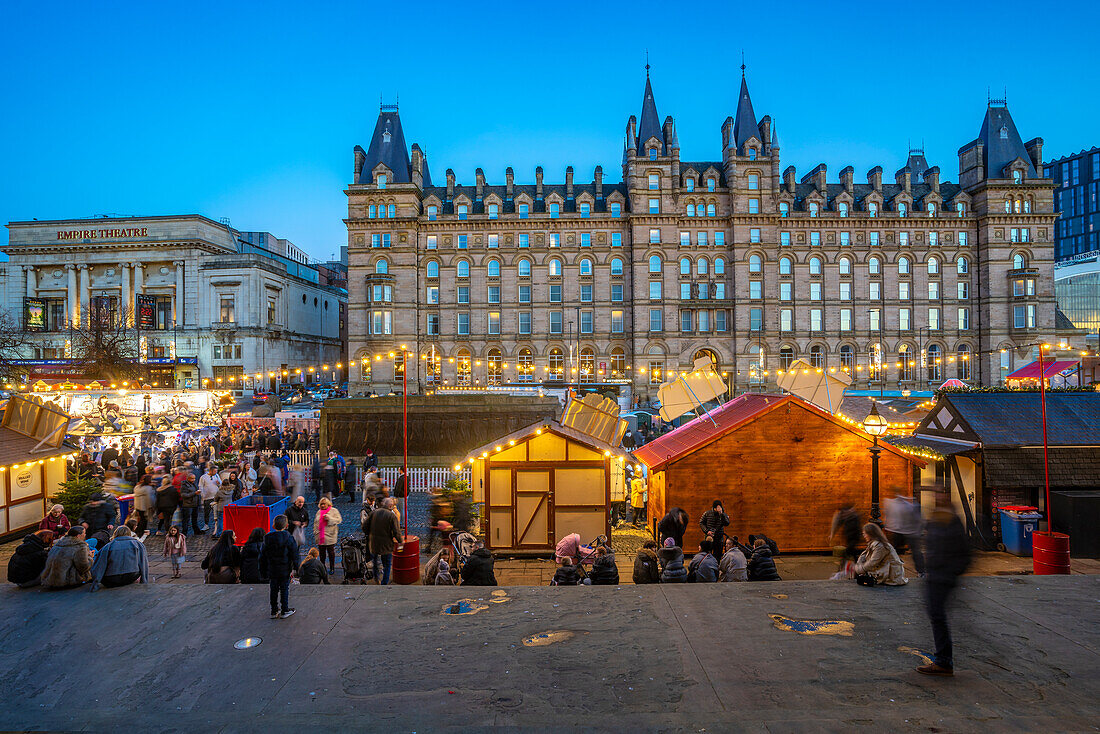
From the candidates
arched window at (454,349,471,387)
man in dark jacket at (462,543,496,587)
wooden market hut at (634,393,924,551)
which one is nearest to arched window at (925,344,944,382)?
arched window at (454,349,471,387)

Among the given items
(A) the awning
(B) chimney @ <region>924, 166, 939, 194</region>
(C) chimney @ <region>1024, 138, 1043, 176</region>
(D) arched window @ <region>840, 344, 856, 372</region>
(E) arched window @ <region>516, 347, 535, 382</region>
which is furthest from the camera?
(B) chimney @ <region>924, 166, 939, 194</region>

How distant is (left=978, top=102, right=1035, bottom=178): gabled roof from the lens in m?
52.5

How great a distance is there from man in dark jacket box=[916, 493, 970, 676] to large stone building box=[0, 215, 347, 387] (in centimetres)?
6582

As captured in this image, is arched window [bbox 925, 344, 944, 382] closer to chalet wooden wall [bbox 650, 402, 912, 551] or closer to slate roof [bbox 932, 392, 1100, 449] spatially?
slate roof [bbox 932, 392, 1100, 449]

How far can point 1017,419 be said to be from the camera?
1304 centimetres

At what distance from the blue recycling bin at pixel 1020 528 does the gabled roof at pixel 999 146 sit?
184 ft

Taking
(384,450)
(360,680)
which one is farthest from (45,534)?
(384,450)

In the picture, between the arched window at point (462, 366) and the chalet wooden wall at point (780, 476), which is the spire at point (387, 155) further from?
the chalet wooden wall at point (780, 476)

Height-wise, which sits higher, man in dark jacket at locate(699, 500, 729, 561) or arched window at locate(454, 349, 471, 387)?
arched window at locate(454, 349, 471, 387)

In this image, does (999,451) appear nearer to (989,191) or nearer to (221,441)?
(221,441)

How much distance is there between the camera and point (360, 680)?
5930 mm

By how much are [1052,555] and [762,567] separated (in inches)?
191

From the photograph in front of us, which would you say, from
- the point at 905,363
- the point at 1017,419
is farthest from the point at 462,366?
the point at 1017,419

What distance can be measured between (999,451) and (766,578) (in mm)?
7394
